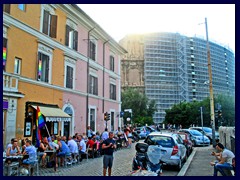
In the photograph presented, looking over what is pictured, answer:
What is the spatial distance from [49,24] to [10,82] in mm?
5533

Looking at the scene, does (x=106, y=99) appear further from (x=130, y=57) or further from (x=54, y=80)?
(x=130, y=57)

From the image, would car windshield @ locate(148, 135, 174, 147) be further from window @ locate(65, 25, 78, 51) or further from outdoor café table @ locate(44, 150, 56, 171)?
window @ locate(65, 25, 78, 51)

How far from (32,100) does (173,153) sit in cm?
893

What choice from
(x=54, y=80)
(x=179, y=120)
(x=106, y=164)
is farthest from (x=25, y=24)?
(x=179, y=120)

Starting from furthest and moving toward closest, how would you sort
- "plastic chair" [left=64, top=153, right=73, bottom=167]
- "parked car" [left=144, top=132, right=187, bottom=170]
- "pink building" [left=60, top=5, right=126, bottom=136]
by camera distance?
"pink building" [left=60, top=5, right=126, bottom=136] < "plastic chair" [left=64, top=153, right=73, bottom=167] < "parked car" [left=144, top=132, right=187, bottom=170]

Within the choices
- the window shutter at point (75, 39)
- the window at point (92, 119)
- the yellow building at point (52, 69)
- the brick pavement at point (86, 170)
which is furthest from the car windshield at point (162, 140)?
the window at point (92, 119)

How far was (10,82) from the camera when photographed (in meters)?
13.0

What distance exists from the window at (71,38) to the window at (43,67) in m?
2.96

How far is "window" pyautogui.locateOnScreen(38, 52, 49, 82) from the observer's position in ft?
51.1

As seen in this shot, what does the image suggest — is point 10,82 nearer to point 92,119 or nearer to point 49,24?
point 49,24

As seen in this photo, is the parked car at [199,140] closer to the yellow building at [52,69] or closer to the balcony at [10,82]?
the yellow building at [52,69]

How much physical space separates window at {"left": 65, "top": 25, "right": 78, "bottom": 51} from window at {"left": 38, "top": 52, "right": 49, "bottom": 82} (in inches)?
116

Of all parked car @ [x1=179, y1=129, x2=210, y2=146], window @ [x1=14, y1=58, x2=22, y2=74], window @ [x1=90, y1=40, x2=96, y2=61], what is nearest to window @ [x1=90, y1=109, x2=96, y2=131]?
window @ [x1=90, y1=40, x2=96, y2=61]

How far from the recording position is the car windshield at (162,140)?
10.4 metres
